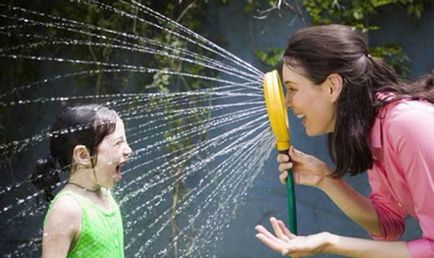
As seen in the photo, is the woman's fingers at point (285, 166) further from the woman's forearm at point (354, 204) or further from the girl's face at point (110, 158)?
the girl's face at point (110, 158)

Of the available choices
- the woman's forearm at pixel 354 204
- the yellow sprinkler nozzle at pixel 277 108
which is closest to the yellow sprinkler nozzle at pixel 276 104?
the yellow sprinkler nozzle at pixel 277 108

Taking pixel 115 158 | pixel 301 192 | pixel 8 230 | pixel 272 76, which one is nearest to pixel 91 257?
pixel 115 158

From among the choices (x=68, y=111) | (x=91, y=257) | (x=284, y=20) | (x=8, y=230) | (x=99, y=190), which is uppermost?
(x=284, y=20)

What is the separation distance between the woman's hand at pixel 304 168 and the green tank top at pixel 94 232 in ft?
1.93

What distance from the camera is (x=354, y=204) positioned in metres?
2.28

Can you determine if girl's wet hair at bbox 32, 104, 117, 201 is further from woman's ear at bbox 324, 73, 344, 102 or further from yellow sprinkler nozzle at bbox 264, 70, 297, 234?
woman's ear at bbox 324, 73, 344, 102

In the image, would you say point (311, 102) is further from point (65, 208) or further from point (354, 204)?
point (65, 208)

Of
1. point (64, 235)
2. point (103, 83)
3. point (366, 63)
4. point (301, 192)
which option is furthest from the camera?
point (103, 83)

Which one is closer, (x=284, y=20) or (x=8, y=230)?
(x=284, y=20)

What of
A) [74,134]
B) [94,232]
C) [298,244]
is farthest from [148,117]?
[298,244]

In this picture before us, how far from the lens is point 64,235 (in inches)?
96.2

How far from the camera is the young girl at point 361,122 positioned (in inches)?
75.7

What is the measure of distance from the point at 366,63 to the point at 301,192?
2.40m

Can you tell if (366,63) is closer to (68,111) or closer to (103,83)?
(68,111)
